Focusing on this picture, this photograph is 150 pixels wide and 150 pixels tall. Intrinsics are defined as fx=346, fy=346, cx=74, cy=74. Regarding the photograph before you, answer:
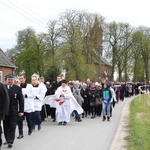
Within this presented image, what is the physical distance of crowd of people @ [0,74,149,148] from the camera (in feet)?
29.5

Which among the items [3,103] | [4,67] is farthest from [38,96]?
[4,67]

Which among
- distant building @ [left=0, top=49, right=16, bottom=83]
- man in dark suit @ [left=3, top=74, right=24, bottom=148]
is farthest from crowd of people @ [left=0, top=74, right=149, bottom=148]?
distant building @ [left=0, top=49, right=16, bottom=83]

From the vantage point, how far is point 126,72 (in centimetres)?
6694

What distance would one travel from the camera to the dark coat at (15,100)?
912 cm

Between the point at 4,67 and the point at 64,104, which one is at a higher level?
the point at 4,67

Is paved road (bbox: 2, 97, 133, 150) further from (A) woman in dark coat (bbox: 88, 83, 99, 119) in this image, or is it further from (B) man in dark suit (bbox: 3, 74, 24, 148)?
(A) woman in dark coat (bbox: 88, 83, 99, 119)

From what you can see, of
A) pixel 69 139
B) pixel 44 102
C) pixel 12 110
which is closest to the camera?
pixel 12 110

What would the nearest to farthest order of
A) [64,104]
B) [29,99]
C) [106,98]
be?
[29,99] → [64,104] → [106,98]

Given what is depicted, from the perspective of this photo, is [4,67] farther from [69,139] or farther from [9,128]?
[9,128]

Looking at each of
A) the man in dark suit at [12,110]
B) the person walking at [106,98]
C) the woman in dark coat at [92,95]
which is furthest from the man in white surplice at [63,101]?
the man in dark suit at [12,110]

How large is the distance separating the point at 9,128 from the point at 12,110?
1.57 feet

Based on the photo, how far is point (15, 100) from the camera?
9320mm

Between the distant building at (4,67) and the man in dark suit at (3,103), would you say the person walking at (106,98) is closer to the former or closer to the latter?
the man in dark suit at (3,103)

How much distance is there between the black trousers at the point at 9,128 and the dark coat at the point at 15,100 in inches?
6.1
